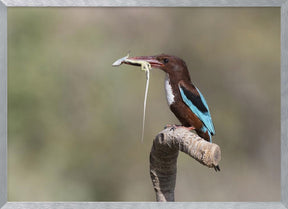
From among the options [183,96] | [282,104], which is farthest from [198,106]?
[282,104]

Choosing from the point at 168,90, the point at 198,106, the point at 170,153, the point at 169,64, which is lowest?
the point at 170,153

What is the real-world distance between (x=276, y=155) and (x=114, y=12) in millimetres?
1474

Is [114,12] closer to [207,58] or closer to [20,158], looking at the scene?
[207,58]

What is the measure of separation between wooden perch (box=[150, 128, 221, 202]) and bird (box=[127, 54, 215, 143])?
A: 19 cm

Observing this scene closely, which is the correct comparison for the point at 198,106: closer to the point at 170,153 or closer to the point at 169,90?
the point at 169,90

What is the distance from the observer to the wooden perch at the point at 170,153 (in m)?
2.58

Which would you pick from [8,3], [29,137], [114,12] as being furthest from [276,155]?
[8,3]

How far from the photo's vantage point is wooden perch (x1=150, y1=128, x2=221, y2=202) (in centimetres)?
258

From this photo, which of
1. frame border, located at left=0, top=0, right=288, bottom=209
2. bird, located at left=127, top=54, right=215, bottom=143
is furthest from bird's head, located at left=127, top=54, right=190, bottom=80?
frame border, located at left=0, top=0, right=288, bottom=209

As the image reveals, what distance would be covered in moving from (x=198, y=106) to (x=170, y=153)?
387mm

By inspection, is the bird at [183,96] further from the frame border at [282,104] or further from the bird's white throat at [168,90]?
the frame border at [282,104]

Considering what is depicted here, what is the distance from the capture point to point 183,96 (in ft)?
9.99

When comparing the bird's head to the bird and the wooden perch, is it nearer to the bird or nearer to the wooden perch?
the bird

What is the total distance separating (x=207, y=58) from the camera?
3627 mm
